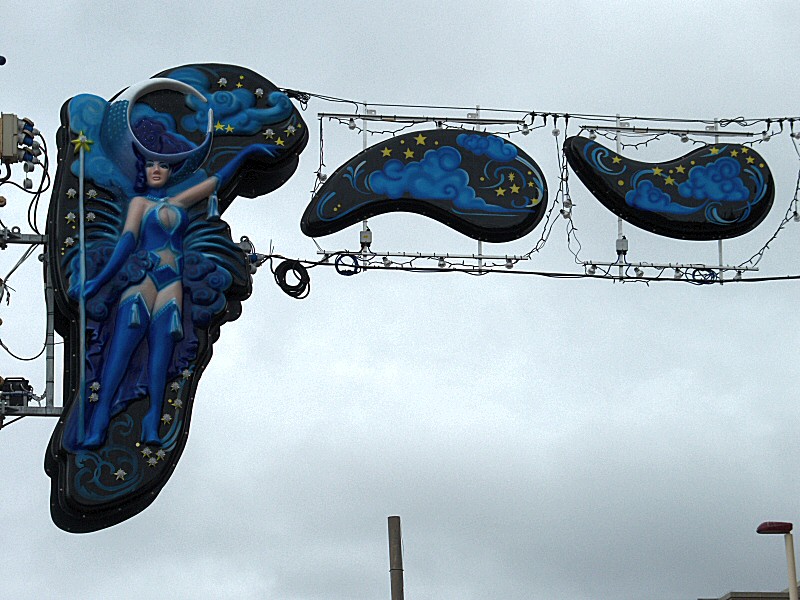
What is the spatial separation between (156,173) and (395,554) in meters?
5.76

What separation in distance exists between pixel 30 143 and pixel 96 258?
1699 millimetres

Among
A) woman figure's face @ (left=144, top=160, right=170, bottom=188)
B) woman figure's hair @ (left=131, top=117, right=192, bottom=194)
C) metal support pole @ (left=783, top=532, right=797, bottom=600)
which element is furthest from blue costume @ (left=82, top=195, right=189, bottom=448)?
metal support pole @ (left=783, top=532, right=797, bottom=600)

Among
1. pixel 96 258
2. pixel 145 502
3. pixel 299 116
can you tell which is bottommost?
pixel 145 502

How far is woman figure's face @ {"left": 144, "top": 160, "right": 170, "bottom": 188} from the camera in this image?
92.0 ft

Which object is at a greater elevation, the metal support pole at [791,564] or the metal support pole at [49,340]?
the metal support pole at [49,340]

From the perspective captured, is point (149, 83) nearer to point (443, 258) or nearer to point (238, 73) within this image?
point (238, 73)

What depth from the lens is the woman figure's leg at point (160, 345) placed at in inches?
1055

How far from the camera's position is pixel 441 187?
95.6ft

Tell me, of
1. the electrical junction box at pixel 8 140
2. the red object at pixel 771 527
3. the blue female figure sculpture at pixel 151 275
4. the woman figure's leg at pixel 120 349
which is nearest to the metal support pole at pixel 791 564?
the red object at pixel 771 527

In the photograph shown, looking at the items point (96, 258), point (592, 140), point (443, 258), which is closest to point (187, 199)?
point (96, 258)

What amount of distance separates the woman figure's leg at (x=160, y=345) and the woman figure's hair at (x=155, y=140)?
1.75 meters

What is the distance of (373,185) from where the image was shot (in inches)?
1141

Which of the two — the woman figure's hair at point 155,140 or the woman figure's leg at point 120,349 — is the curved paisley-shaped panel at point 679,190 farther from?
the woman figure's leg at point 120,349

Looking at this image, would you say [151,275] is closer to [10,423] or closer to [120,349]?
[120,349]
